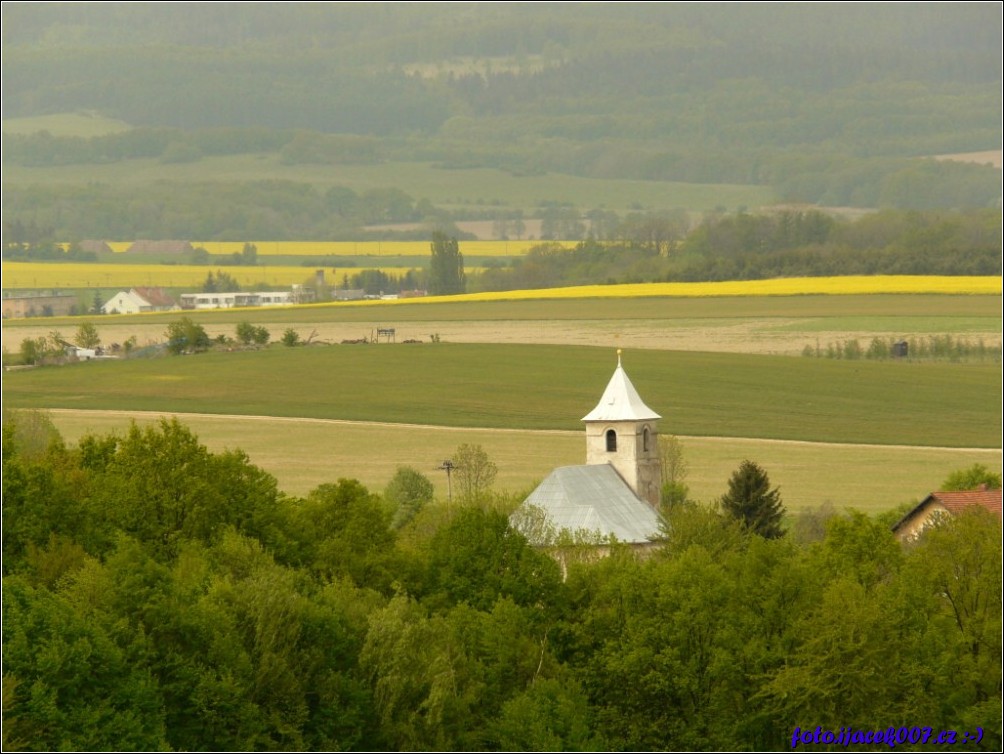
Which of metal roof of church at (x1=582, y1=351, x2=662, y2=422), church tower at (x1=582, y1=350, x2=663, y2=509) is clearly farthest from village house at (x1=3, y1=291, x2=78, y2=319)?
church tower at (x1=582, y1=350, x2=663, y2=509)

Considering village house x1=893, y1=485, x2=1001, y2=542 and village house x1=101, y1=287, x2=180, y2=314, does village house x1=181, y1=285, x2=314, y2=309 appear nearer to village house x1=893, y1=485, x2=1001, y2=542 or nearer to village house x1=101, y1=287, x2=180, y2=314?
village house x1=101, y1=287, x2=180, y2=314

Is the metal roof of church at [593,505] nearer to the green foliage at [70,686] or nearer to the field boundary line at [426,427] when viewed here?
the field boundary line at [426,427]

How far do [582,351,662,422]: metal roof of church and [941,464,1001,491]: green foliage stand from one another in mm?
11995

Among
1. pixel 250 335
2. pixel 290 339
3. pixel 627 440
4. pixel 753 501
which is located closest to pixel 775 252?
pixel 290 339

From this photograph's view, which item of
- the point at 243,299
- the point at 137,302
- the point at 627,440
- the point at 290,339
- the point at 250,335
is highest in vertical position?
the point at 243,299

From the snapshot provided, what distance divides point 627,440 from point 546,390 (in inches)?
1009

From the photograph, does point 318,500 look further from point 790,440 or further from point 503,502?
point 790,440

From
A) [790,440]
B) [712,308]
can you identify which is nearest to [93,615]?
[790,440]

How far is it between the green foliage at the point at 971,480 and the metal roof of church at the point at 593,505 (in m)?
13.6

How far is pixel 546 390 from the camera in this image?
364 ft

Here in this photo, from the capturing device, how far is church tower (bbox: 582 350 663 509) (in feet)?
278

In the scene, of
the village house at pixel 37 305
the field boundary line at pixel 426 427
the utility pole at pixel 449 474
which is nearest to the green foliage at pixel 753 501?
the utility pole at pixel 449 474

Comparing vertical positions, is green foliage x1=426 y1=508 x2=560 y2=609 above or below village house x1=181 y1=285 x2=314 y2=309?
below

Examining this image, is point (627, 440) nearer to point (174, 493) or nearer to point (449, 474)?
point (449, 474)
